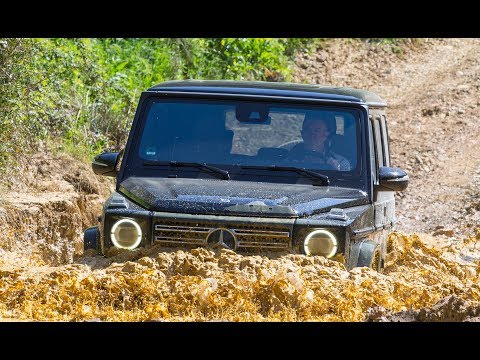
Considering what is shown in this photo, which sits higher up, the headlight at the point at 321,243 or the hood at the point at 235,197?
the hood at the point at 235,197

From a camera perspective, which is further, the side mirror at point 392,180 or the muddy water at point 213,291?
the side mirror at point 392,180

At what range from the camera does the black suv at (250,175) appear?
605 cm

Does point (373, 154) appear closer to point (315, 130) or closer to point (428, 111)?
point (315, 130)

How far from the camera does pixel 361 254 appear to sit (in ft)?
20.6

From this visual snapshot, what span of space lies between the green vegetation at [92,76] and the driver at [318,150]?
14.0ft

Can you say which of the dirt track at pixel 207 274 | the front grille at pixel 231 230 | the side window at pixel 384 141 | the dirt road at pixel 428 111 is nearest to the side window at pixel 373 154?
the dirt track at pixel 207 274

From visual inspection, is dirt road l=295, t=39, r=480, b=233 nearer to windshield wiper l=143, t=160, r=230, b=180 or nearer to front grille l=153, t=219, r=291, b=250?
windshield wiper l=143, t=160, r=230, b=180

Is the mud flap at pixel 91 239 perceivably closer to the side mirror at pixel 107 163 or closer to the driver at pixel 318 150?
the side mirror at pixel 107 163

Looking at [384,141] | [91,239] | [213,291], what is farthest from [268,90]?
[213,291]

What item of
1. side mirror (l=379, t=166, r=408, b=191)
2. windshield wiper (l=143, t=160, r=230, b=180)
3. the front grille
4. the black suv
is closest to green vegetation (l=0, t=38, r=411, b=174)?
the black suv

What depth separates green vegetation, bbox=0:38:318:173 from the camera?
416 inches
